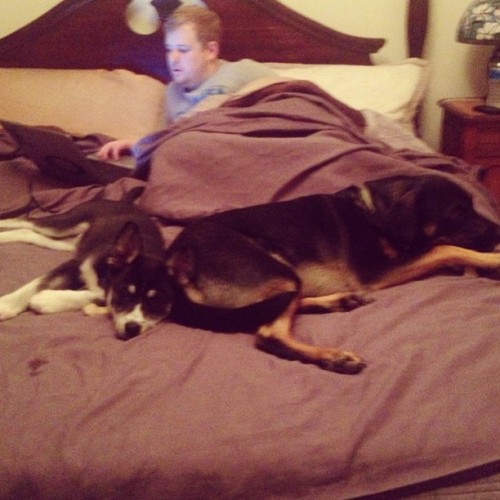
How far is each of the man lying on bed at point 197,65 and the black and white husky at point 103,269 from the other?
0.64m

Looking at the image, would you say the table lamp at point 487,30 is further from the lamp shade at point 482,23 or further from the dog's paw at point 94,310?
the dog's paw at point 94,310

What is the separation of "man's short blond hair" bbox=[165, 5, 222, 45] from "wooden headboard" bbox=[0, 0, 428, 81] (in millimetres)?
311

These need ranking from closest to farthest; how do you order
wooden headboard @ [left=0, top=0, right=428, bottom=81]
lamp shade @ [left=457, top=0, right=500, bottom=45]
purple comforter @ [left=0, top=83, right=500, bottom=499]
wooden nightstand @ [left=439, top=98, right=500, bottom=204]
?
purple comforter @ [left=0, top=83, right=500, bottom=499]
lamp shade @ [left=457, top=0, right=500, bottom=45]
wooden nightstand @ [left=439, top=98, right=500, bottom=204]
wooden headboard @ [left=0, top=0, right=428, bottom=81]

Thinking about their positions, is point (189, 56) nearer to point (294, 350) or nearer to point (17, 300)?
point (17, 300)

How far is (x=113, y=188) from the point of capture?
76.8 inches

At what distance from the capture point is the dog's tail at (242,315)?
1271 millimetres

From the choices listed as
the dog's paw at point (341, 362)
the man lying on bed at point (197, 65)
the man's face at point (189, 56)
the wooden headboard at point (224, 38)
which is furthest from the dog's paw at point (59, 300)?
the wooden headboard at point (224, 38)

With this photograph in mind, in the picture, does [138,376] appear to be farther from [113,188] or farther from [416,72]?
[416,72]

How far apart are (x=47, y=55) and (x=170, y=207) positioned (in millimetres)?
1500

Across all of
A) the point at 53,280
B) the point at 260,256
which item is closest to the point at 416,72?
the point at 260,256

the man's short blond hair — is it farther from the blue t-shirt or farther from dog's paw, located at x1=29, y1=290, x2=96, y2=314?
dog's paw, located at x1=29, y1=290, x2=96, y2=314

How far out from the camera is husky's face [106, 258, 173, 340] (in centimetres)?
129

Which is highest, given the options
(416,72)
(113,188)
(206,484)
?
(416,72)

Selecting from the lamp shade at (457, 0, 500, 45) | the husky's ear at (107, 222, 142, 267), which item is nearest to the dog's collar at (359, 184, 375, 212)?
the husky's ear at (107, 222, 142, 267)
